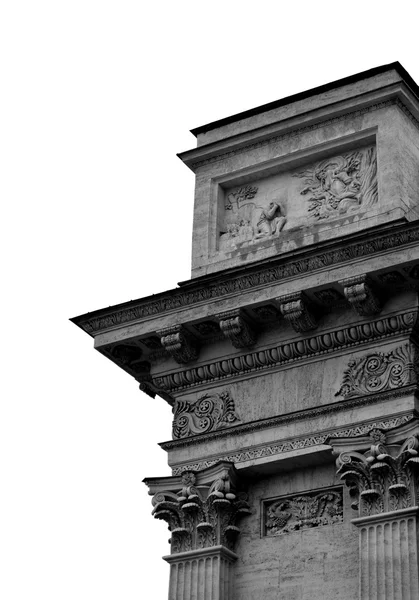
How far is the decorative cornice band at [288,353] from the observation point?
20.9 meters

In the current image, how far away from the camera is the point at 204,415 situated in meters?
21.9

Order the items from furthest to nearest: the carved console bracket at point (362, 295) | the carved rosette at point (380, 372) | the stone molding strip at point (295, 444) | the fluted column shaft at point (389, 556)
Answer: the carved console bracket at point (362, 295), the carved rosette at point (380, 372), the stone molding strip at point (295, 444), the fluted column shaft at point (389, 556)

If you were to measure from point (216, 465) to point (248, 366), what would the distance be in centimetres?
167

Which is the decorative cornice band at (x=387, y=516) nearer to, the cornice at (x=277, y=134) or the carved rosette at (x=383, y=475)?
the carved rosette at (x=383, y=475)

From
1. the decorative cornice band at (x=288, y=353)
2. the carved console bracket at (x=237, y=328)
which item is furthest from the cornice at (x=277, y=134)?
the decorative cornice band at (x=288, y=353)

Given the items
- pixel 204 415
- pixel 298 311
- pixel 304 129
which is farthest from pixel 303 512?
pixel 304 129

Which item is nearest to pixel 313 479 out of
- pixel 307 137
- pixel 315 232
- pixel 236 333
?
pixel 236 333

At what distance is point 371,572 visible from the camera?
62.7 feet

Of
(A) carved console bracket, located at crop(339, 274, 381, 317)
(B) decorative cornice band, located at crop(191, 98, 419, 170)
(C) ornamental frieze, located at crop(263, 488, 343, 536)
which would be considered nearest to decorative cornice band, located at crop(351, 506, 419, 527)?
(C) ornamental frieze, located at crop(263, 488, 343, 536)

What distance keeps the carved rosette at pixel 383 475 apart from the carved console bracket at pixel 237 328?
2660 millimetres

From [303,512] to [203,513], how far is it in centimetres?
145

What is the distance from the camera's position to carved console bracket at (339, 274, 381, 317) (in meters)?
20.7

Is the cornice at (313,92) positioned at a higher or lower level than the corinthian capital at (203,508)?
higher

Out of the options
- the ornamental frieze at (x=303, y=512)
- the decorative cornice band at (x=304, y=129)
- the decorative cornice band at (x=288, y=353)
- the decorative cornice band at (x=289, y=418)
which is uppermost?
the decorative cornice band at (x=304, y=129)
